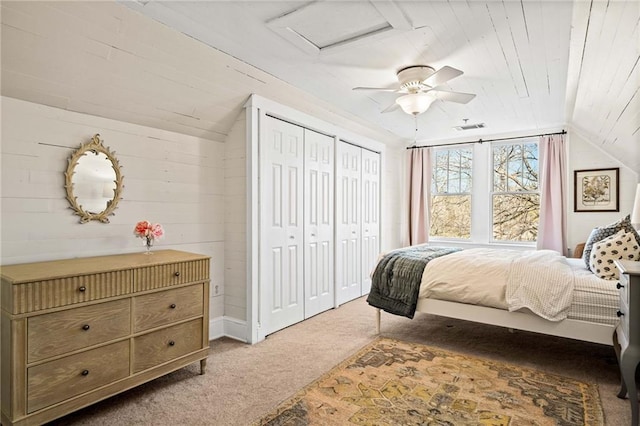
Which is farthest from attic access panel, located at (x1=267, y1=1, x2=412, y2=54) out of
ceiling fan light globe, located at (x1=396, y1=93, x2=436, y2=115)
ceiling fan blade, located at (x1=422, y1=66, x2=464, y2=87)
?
ceiling fan light globe, located at (x1=396, y1=93, x2=436, y2=115)

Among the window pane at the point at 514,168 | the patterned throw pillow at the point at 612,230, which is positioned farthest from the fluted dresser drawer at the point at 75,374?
the window pane at the point at 514,168

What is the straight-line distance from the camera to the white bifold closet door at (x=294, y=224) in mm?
3367

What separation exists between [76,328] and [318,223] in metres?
2.54

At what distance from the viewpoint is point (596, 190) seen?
15.0ft

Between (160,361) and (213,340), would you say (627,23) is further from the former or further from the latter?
(213,340)

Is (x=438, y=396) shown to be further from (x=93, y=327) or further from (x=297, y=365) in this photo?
(x=93, y=327)

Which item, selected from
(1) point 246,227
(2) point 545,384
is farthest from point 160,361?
(2) point 545,384

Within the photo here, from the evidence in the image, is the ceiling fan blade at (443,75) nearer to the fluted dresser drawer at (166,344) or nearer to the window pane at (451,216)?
the fluted dresser drawer at (166,344)

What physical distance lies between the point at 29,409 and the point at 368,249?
3979 millimetres

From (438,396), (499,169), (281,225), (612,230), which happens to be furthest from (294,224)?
(499,169)

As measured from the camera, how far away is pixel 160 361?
7.72 ft

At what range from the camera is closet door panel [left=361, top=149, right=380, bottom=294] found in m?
5.01

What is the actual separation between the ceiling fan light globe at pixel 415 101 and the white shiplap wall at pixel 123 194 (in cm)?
172

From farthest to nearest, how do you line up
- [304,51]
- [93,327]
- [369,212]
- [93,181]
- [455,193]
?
[455,193]
[369,212]
[304,51]
[93,181]
[93,327]
